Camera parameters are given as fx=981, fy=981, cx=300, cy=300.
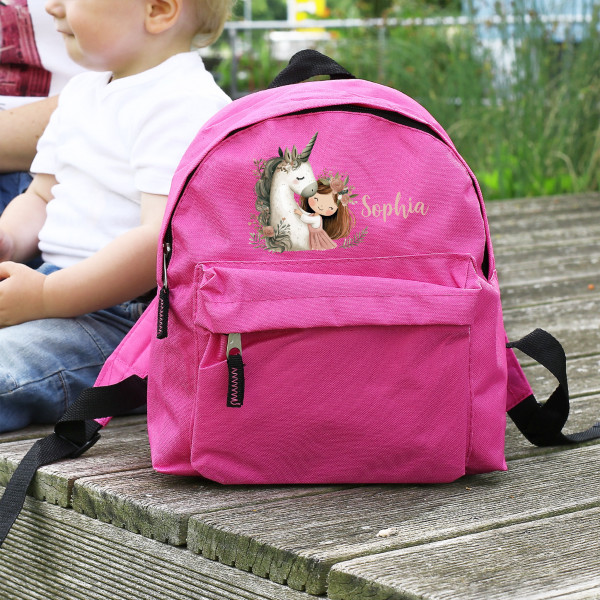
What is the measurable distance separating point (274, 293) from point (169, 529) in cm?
33

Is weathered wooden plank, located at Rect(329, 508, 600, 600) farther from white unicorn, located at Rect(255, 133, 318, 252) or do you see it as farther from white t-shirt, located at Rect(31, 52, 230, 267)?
white t-shirt, located at Rect(31, 52, 230, 267)

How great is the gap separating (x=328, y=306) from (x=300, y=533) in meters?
0.29

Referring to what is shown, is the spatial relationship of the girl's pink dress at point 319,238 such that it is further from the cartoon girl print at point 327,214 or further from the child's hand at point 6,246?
the child's hand at point 6,246

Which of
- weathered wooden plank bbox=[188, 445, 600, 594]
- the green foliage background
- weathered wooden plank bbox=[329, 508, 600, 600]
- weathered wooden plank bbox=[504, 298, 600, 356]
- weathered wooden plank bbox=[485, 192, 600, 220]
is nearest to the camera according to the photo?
weathered wooden plank bbox=[329, 508, 600, 600]

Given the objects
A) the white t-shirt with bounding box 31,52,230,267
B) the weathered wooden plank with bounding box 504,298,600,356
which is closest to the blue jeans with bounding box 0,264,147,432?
the white t-shirt with bounding box 31,52,230,267

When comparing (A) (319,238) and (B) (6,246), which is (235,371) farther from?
(B) (6,246)

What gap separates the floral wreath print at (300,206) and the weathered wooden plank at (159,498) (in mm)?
331

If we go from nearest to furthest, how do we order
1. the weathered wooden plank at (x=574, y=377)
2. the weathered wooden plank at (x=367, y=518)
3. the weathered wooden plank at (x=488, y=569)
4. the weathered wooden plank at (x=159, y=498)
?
1. the weathered wooden plank at (x=488, y=569)
2. the weathered wooden plank at (x=367, y=518)
3. the weathered wooden plank at (x=159, y=498)
4. the weathered wooden plank at (x=574, y=377)

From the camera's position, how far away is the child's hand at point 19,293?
5.50 feet

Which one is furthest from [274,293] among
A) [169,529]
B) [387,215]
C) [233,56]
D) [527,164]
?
[233,56]

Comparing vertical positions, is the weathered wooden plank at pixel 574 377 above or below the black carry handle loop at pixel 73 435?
below

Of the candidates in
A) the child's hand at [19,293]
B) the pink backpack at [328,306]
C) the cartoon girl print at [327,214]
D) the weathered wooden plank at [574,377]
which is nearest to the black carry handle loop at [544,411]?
the pink backpack at [328,306]

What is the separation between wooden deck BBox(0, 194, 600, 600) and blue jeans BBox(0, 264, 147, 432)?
5 cm

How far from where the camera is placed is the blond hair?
5.98 ft
